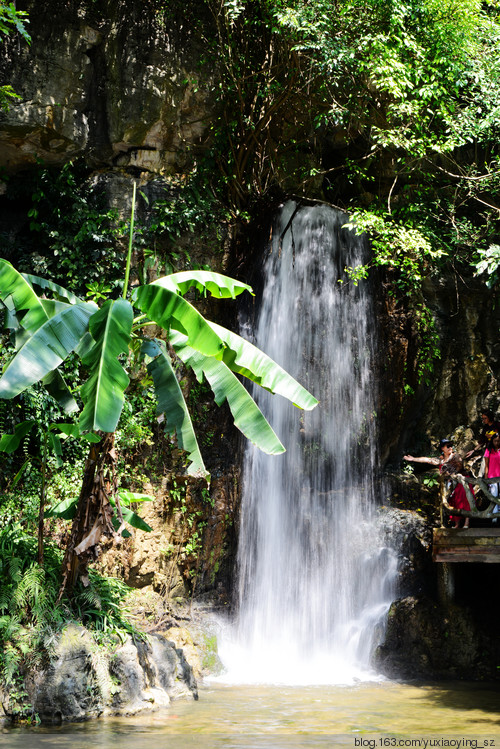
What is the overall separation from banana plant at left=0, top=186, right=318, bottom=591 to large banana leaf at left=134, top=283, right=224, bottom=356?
1cm

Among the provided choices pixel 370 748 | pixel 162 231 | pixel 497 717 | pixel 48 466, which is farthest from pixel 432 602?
pixel 162 231

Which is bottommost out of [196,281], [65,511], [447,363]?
[65,511]

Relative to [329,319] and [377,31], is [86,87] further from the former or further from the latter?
[329,319]

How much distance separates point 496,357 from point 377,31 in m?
6.86

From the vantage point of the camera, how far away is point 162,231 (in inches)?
519

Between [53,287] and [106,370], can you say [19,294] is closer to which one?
[53,287]

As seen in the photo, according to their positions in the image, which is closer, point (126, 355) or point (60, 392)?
point (126, 355)

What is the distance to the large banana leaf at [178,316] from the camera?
7.38m

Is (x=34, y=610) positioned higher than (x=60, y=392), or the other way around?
(x=60, y=392)

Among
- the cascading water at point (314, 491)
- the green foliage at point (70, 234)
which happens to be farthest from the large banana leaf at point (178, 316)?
the cascading water at point (314, 491)

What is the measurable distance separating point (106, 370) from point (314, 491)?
7735 millimetres

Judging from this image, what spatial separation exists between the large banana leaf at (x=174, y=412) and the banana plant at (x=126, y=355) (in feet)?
0.04

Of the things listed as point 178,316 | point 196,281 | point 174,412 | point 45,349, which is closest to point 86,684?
point 174,412

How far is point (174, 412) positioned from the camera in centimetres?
788
